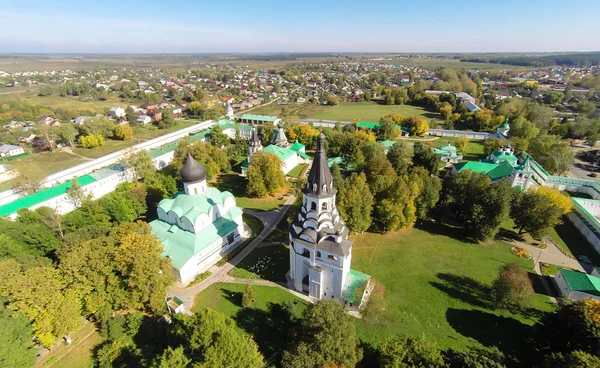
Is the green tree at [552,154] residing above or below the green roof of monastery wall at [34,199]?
above

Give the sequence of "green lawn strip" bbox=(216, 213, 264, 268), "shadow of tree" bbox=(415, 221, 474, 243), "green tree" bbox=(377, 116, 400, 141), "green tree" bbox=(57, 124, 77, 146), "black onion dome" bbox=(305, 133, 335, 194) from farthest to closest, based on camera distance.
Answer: "green tree" bbox=(377, 116, 400, 141) < "green tree" bbox=(57, 124, 77, 146) < "shadow of tree" bbox=(415, 221, 474, 243) < "green lawn strip" bbox=(216, 213, 264, 268) < "black onion dome" bbox=(305, 133, 335, 194)

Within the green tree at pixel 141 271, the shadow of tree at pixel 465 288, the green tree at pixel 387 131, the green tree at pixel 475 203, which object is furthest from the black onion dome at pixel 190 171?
the green tree at pixel 387 131

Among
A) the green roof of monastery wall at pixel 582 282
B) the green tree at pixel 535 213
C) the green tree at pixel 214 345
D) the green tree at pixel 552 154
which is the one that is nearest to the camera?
the green tree at pixel 214 345

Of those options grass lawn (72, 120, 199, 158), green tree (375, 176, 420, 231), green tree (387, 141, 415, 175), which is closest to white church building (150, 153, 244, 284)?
green tree (375, 176, 420, 231)

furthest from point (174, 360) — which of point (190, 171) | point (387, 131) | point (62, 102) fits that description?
point (62, 102)

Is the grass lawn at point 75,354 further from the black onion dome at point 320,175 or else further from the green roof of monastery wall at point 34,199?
the green roof of monastery wall at point 34,199

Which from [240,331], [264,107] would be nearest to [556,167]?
[240,331]

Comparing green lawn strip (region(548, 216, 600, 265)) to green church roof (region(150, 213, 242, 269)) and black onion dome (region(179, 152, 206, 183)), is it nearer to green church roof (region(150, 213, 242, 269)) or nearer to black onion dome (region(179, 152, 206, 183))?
green church roof (region(150, 213, 242, 269))
